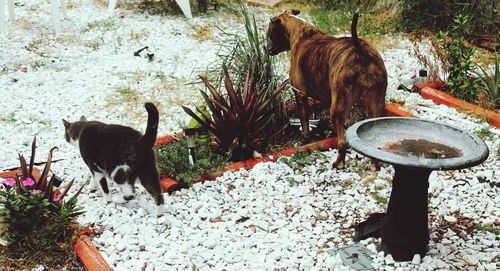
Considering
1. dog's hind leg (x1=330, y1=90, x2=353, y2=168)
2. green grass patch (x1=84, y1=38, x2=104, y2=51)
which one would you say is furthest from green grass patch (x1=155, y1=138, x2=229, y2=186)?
green grass patch (x1=84, y1=38, x2=104, y2=51)

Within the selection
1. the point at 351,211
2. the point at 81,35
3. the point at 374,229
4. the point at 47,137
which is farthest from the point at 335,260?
the point at 81,35

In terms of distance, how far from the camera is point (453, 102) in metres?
4.91

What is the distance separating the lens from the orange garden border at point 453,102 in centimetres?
458

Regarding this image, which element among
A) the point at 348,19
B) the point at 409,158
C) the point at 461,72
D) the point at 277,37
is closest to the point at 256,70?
the point at 277,37

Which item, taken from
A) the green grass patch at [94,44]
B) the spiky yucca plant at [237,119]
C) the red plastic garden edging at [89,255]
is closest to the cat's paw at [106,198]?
the red plastic garden edging at [89,255]

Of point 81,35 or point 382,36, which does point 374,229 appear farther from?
point 81,35

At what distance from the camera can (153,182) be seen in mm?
3324

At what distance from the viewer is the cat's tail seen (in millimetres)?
3150

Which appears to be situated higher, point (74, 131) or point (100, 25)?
point (74, 131)

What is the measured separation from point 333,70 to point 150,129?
51.9 inches

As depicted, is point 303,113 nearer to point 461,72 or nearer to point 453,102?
point 453,102

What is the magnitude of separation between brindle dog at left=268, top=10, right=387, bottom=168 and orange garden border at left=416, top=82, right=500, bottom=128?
1.16 m

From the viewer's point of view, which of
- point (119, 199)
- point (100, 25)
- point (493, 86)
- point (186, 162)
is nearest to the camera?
point (119, 199)

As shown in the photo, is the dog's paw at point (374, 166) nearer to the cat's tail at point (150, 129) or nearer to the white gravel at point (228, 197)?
the white gravel at point (228, 197)
